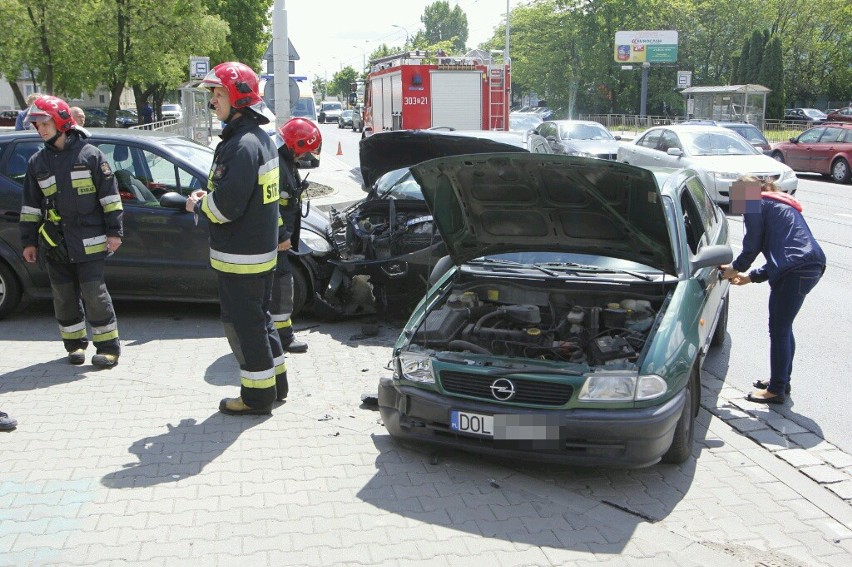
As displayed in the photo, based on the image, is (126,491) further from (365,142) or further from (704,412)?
(365,142)

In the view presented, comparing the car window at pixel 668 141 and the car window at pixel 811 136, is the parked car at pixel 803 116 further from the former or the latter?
the car window at pixel 668 141

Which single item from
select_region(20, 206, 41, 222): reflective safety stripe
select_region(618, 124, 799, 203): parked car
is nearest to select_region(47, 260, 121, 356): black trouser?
select_region(20, 206, 41, 222): reflective safety stripe

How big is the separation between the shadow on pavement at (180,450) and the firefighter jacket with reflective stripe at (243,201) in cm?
96

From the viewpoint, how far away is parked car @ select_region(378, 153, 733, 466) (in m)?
4.35

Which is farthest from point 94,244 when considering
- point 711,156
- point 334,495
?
point 711,156

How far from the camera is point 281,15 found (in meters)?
13.8

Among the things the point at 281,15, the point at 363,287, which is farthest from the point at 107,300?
the point at 281,15

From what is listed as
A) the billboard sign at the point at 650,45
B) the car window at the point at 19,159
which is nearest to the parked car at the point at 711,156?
the car window at the point at 19,159

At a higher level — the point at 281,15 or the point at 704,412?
the point at 281,15

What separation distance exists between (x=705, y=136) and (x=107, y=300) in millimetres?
14264

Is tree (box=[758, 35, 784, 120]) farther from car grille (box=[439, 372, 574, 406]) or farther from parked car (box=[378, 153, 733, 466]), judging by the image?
car grille (box=[439, 372, 574, 406])

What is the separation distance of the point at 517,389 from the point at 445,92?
1981 cm

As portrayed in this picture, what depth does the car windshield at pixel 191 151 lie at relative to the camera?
771cm

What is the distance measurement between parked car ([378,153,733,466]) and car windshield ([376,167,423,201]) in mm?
2820
